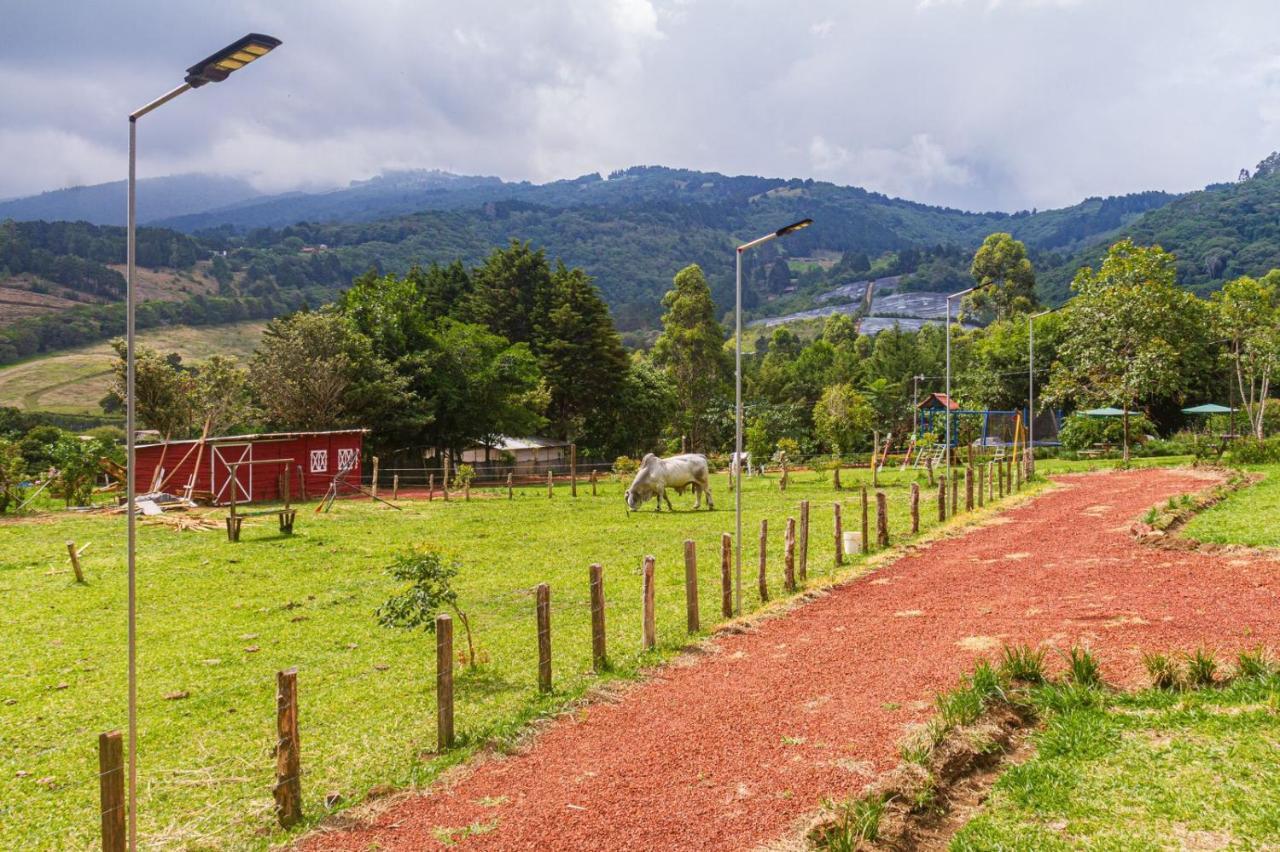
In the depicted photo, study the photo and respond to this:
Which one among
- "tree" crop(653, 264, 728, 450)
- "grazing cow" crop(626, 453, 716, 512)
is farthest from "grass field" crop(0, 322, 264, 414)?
"grazing cow" crop(626, 453, 716, 512)

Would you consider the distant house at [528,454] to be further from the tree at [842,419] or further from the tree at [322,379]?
the tree at [842,419]

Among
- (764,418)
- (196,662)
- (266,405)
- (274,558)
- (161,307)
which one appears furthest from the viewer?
(161,307)

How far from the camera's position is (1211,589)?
1105 cm

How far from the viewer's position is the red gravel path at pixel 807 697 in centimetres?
624

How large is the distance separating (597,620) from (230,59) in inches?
271

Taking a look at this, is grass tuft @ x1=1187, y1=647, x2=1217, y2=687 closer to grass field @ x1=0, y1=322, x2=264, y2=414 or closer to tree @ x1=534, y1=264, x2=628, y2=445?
tree @ x1=534, y1=264, x2=628, y2=445

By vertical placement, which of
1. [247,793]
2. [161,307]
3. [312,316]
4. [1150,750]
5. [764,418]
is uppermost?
[161,307]

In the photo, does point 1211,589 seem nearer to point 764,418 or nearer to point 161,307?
point 764,418

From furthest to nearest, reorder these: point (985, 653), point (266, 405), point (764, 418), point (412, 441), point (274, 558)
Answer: point (764, 418) → point (412, 441) → point (266, 405) → point (274, 558) → point (985, 653)

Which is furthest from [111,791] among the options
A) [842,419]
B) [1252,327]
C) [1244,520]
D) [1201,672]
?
[842,419]

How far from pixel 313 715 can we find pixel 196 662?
3.11 meters

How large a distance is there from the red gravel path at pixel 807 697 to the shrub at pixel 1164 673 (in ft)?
0.99

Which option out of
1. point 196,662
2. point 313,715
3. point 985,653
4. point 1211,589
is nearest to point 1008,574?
point 1211,589

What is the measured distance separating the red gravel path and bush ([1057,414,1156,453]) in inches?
1210
